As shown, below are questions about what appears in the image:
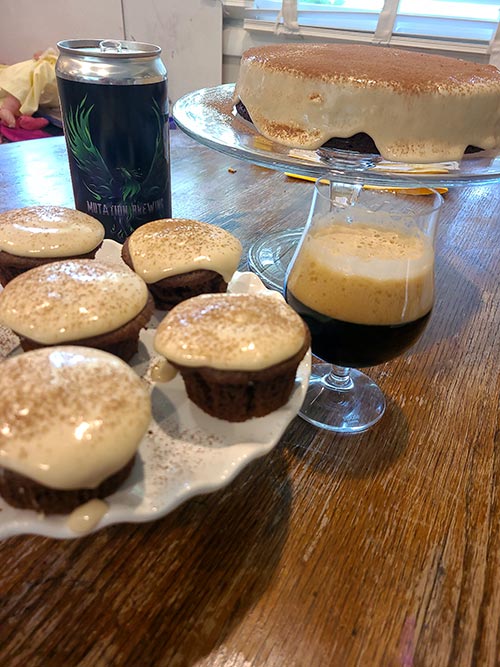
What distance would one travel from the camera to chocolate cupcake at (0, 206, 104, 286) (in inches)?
29.3

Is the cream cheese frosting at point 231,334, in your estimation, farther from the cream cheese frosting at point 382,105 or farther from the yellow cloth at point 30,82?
the yellow cloth at point 30,82

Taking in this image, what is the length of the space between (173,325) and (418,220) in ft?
1.21

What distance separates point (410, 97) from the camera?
0.85m

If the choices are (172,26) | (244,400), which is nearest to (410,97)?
(244,400)

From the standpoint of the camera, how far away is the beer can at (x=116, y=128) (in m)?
0.79

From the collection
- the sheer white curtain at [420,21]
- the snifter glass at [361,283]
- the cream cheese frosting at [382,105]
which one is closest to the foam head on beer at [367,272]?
the snifter glass at [361,283]

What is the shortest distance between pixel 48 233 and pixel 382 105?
0.59 metres

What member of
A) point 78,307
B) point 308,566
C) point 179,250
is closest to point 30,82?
point 179,250

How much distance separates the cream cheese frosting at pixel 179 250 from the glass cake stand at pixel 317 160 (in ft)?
0.60

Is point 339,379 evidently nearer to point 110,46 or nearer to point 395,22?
point 110,46

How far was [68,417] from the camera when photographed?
469 millimetres

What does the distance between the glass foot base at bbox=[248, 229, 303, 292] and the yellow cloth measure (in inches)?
61.1

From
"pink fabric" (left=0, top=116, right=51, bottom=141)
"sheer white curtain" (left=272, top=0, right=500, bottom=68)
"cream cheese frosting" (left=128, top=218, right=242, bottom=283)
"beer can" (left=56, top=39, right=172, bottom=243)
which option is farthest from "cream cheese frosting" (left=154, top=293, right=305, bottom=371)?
"pink fabric" (left=0, top=116, right=51, bottom=141)

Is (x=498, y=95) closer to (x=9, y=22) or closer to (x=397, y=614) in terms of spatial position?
(x=397, y=614)
